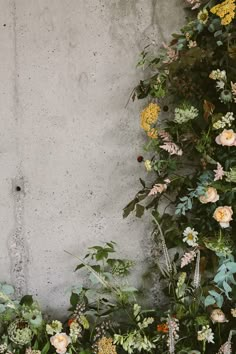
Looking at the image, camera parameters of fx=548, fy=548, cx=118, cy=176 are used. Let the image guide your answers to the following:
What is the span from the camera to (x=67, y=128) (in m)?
2.42

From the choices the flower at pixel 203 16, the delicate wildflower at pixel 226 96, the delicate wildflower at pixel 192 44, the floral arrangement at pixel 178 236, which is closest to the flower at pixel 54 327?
the floral arrangement at pixel 178 236

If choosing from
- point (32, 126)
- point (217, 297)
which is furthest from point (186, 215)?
point (32, 126)

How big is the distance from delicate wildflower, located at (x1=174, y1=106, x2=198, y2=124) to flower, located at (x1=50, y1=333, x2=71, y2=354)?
1007mm

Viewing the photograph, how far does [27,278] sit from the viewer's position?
8.17ft

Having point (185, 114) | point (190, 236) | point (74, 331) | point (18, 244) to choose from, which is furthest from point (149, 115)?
point (74, 331)

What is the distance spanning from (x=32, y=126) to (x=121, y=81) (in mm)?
440

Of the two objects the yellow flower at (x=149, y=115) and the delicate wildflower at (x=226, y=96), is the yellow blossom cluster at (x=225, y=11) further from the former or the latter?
the yellow flower at (x=149, y=115)

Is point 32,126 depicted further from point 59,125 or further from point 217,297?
point 217,297

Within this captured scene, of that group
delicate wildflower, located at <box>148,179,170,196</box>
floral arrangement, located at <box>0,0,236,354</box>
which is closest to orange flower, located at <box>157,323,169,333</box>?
floral arrangement, located at <box>0,0,236,354</box>

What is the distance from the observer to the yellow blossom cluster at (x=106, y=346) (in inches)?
87.5

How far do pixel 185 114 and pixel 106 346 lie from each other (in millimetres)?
988

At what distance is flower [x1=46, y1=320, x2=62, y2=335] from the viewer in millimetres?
2316

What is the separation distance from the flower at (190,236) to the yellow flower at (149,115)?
0.44 meters

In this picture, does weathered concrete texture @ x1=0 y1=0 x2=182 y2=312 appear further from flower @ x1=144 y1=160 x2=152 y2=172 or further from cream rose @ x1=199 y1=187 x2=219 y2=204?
cream rose @ x1=199 y1=187 x2=219 y2=204
